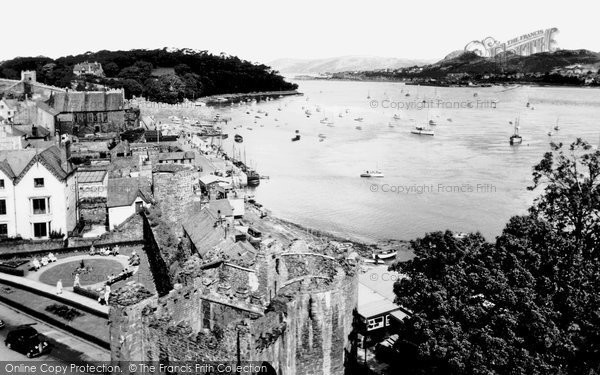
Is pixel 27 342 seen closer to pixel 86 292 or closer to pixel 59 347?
pixel 59 347

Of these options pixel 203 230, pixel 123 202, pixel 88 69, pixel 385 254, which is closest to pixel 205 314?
pixel 203 230

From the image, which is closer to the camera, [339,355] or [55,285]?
[339,355]

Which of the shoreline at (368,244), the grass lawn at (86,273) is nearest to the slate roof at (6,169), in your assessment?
the grass lawn at (86,273)

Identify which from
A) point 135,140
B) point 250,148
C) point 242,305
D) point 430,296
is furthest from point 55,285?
point 250,148

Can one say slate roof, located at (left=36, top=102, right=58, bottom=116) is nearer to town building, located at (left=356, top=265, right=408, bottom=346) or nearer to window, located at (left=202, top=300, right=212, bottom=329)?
town building, located at (left=356, top=265, right=408, bottom=346)

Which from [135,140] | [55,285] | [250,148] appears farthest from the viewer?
[250,148]

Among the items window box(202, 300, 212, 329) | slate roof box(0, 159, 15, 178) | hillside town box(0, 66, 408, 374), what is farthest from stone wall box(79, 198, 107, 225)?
window box(202, 300, 212, 329)

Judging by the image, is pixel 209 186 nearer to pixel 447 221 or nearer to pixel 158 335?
pixel 447 221
